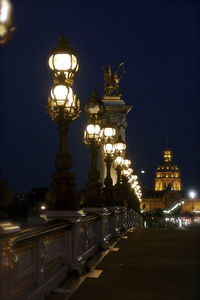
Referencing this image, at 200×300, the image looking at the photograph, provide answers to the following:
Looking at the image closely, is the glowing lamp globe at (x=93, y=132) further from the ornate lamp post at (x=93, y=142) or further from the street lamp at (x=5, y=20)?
the street lamp at (x=5, y=20)

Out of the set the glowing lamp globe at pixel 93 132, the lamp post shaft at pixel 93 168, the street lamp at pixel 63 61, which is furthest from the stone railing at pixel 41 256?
the glowing lamp globe at pixel 93 132

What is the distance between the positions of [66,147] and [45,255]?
12.1 feet

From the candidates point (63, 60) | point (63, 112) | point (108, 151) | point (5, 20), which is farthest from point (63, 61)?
point (108, 151)

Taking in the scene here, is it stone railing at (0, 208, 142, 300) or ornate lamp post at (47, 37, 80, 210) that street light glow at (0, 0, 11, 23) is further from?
ornate lamp post at (47, 37, 80, 210)

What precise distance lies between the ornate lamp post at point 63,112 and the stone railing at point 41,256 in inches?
23.9

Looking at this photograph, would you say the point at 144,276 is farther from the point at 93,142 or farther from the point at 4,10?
the point at 4,10

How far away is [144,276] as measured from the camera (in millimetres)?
10875

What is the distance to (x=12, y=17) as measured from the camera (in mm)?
4762

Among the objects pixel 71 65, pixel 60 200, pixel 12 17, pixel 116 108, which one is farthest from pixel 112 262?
pixel 116 108

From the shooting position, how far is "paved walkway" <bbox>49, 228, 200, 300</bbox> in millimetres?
8867

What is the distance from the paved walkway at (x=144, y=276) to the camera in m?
8.87

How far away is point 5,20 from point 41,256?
13.3 feet

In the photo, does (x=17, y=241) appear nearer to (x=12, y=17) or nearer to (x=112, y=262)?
(x=12, y=17)

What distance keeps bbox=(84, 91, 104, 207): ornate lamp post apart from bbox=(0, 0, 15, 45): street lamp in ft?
39.5
